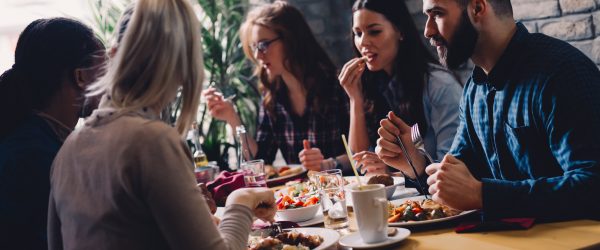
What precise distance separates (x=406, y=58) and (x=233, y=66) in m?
1.86

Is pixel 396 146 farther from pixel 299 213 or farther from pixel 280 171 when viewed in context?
pixel 280 171

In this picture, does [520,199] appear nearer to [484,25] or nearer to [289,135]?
[484,25]

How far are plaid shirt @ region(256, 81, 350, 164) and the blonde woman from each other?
2088mm

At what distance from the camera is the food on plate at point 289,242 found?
1.48 m

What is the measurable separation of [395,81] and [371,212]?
1468mm

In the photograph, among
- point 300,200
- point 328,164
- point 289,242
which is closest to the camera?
point 289,242

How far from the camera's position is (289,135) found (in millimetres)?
3467

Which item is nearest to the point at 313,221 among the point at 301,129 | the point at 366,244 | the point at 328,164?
the point at 366,244

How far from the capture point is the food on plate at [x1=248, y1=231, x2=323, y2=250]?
4.86ft

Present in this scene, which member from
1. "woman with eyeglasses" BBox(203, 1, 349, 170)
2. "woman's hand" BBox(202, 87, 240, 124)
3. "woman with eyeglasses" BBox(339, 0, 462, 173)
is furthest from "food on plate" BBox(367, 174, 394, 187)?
"woman's hand" BBox(202, 87, 240, 124)

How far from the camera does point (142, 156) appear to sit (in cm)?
116

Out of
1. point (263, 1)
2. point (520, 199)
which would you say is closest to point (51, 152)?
point (520, 199)

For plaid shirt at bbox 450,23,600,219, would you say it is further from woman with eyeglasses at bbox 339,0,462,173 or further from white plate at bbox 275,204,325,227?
woman with eyeglasses at bbox 339,0,462,173

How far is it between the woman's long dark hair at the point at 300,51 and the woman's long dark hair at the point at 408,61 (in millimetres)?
564
